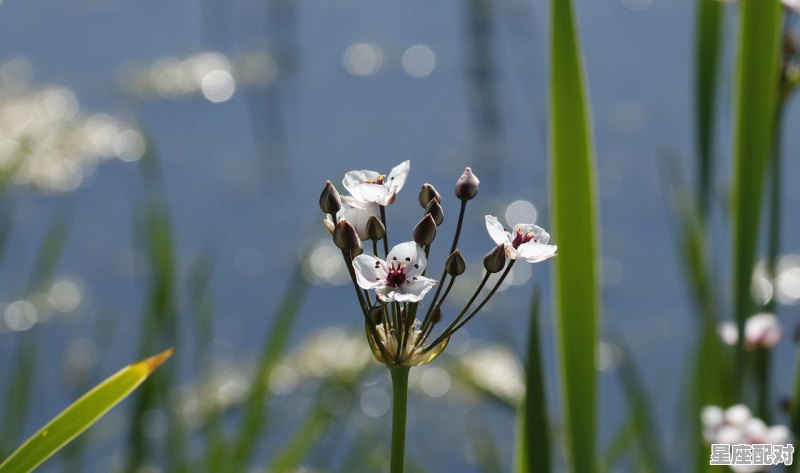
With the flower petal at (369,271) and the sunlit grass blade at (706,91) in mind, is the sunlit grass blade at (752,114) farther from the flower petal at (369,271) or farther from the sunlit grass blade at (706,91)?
the flower petal at (369,271)

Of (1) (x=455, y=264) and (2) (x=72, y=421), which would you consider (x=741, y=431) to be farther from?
(2) (x=72, y=421)

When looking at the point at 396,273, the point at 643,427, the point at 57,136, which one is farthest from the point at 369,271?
the point at 57,136

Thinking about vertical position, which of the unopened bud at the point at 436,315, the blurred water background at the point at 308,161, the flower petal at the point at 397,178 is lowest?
the blurred water background at the point at 308,161

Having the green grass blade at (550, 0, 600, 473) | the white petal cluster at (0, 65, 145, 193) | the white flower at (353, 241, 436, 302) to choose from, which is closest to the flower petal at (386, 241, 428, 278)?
the white flower at (353, 241, 436, 302)

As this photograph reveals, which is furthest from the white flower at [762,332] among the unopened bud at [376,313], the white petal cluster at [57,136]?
the white petal cluster at [57,136]

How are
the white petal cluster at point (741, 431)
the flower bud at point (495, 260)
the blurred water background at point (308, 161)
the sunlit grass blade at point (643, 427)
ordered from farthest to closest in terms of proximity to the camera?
the blurred water background at point (308, 161), the sunlit grass blade at point (643, 427), the white petal cluster at point (741, 431), the flower bud at point (495, 260)

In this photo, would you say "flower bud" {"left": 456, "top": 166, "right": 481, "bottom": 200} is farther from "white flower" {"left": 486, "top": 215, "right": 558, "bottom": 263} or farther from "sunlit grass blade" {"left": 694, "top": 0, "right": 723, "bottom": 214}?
"sunlit grass blade" {"left": 694, "top": 0, "right": 723, "bottom": 214}
